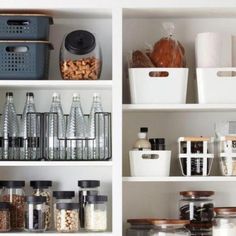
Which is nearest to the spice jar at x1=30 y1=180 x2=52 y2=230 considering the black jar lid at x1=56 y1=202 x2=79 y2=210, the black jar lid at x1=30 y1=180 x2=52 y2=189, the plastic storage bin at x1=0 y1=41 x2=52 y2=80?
the black jar lid at x1=30 y1=180 x2=52 y2=189

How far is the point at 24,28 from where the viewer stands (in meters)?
2.78

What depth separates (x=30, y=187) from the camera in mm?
2951

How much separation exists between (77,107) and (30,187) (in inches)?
17.1

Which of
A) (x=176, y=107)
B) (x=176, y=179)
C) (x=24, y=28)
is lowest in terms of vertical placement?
(x=176, y=179)

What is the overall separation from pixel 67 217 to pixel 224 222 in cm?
65

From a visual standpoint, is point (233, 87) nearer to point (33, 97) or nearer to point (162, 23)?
point (162, 23)

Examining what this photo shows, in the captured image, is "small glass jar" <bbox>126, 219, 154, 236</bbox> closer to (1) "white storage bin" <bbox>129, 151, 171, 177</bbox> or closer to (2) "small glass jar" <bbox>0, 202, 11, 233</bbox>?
(1) "white storage bin" <bbox>129, 151, 171, 177</bbox>

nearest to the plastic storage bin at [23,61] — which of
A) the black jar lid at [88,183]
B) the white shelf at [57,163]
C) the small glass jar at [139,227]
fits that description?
the white shelf at [57,163]

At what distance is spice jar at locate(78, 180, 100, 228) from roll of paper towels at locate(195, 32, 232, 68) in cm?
68

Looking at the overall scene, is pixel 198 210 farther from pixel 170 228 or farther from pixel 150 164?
pixel 150 164

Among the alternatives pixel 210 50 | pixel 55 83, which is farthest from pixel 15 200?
pixel 210 50

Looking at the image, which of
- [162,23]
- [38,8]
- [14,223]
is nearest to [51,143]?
[14,223]

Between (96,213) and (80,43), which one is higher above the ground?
(80,43)

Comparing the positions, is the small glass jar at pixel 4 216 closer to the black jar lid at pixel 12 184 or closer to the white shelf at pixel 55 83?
the black jar lid at pixel 12 184
